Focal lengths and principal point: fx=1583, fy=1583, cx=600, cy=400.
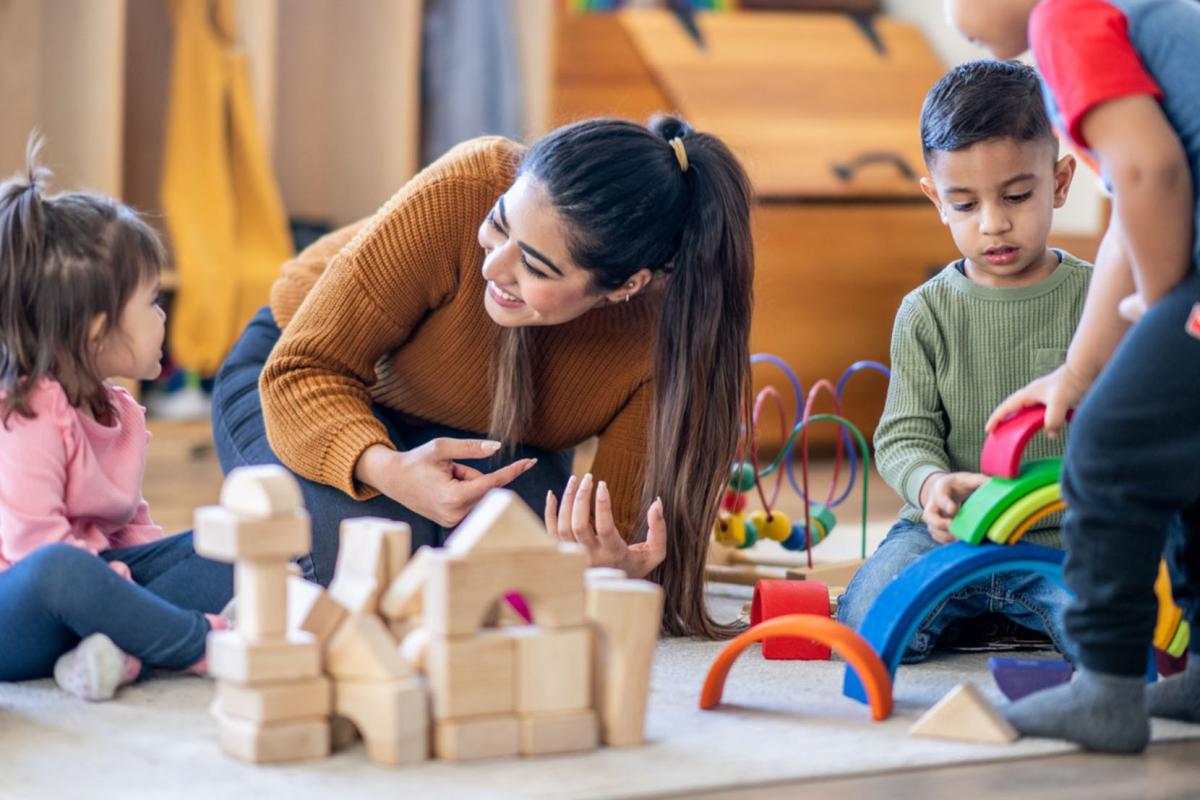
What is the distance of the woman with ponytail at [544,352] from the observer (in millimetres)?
1534

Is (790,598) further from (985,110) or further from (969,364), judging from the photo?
(985,110)

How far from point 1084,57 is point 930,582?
0.46 metres

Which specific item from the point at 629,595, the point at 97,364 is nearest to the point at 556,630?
the point at 629,595

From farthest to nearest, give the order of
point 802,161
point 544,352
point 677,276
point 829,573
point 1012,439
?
point 802,161 → point 829,573 → point 544,352 → point 677,276 → point 1012,439

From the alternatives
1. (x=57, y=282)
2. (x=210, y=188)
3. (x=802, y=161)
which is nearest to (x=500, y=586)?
(x=57, y=282)

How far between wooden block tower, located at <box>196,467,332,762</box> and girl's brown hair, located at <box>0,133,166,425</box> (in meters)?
0.36

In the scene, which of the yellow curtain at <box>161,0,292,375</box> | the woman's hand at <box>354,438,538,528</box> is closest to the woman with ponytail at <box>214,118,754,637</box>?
the woman's hand at <box>354,438,538,528</box>

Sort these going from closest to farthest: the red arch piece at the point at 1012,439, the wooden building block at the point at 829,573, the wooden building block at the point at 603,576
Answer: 1. the wooden building block at the point at 603,576
2. the red arch piece at the point at 1012,439
3. the wooden building block at the point at 829,573

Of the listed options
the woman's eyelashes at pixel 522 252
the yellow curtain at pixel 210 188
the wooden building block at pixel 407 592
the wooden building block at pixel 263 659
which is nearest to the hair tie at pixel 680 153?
the woman's eyelashes at pixel 522 252

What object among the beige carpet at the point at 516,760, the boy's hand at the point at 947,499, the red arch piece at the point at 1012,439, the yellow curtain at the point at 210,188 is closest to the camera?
the beige carpet at the point at 516,760

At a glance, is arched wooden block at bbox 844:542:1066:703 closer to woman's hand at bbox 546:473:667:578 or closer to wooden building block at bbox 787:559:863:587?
woman's hand at bbox 546:473:667:578

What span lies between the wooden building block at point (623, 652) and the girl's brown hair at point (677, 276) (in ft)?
1.43

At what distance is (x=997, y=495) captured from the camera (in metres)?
1.37

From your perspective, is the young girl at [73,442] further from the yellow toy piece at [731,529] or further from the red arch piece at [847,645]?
A: the yellow toy piece at [731,529]
